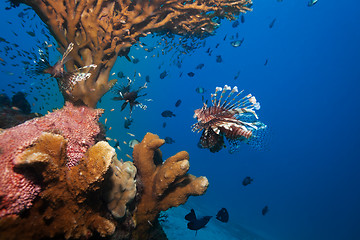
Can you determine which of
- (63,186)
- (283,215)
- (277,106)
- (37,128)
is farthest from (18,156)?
(277,106)

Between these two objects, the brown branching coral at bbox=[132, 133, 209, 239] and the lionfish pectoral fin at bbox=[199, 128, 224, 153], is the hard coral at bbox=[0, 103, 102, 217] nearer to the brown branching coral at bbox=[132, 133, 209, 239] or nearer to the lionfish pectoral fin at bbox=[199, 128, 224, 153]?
the brown branching coral at bbox=[132, 133, 209, 239]

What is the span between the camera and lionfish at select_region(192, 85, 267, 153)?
2660mm

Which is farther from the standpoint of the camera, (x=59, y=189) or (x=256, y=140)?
(x=256, y=140)

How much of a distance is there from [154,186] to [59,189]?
1507 millimetres

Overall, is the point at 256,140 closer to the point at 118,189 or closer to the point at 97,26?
the point at 118,189

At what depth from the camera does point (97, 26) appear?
2.89m

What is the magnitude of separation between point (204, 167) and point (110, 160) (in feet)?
210

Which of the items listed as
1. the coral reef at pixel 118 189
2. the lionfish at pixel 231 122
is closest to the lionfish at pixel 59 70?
the coral reef at pixel 118 189

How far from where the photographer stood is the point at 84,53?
2965 mm

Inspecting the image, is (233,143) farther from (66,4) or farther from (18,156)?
(66,4)

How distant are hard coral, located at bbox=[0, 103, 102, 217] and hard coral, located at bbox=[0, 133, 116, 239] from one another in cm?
7

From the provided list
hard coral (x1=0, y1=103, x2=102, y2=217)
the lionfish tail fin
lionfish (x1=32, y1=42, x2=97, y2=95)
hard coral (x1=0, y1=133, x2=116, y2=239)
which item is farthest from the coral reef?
the lionfish tail fin

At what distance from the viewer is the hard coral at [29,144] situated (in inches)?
49.9

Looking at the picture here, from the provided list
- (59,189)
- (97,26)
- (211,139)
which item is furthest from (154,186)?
(97,26)
